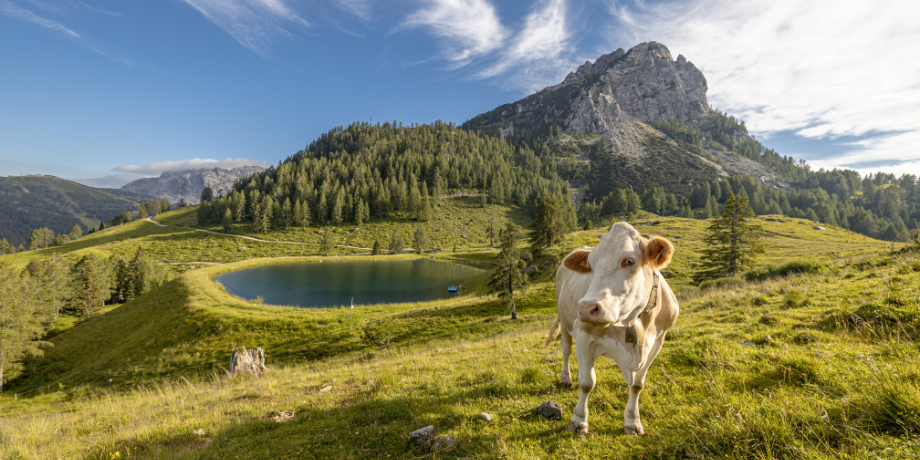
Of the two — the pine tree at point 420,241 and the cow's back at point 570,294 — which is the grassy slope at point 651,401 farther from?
the pine tree at point 420,241

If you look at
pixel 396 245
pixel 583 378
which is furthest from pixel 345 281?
pixel 583 378

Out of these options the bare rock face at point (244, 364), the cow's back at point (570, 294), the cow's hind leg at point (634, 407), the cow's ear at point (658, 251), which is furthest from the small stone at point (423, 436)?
the bare rock face at point (244, 364)

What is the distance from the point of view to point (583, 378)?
14.9ft

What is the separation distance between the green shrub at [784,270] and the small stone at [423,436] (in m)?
22.3

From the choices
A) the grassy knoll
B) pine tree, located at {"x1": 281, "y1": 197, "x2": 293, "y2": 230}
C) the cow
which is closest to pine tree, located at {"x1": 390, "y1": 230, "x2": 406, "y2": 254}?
pine tree, located at {"x1": 281, "y1": 197, "x2": 293, "y2": 230}

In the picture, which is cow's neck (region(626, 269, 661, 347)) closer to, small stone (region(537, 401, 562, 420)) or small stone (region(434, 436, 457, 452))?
small stone (region(537, 401, 562, 420))

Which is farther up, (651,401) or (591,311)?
(591,311)

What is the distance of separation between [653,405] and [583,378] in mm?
1369

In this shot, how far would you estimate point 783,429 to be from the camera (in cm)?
294

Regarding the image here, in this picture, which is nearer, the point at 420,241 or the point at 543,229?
the point at 543,229

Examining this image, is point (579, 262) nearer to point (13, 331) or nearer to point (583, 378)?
point (583, 378)

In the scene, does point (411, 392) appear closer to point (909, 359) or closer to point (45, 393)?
point (909, 359)

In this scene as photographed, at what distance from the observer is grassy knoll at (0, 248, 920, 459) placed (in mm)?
3082

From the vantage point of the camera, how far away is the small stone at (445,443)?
15.2ft
